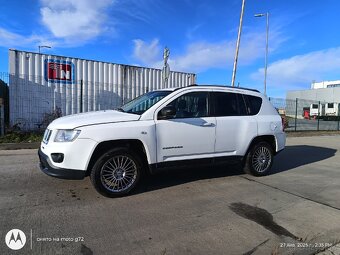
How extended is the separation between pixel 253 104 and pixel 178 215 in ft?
11.2

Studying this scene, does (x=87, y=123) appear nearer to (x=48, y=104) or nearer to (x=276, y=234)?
(x=276, y=234)

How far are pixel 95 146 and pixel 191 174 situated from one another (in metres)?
2.73

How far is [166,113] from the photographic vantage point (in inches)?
225

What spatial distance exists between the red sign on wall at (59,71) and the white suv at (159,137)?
34.7ft

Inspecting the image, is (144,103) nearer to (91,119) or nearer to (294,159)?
(91,119)

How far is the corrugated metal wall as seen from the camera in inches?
592

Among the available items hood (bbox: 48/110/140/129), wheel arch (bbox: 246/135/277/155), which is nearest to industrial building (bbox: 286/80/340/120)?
wheel arch (bbox: 246/135/277/155)

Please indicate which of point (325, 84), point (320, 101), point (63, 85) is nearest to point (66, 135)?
point (63, 85)

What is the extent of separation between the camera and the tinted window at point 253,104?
7.12 m

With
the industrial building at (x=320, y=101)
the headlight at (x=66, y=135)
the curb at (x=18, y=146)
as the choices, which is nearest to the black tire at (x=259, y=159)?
the headlight at (x=66, y=135)

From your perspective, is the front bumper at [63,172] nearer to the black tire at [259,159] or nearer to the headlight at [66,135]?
the headlight at [66,135]

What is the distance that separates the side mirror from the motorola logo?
2754 mm

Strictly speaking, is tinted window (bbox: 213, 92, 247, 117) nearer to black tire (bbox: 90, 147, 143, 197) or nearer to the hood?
the hood

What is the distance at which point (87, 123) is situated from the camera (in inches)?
205
